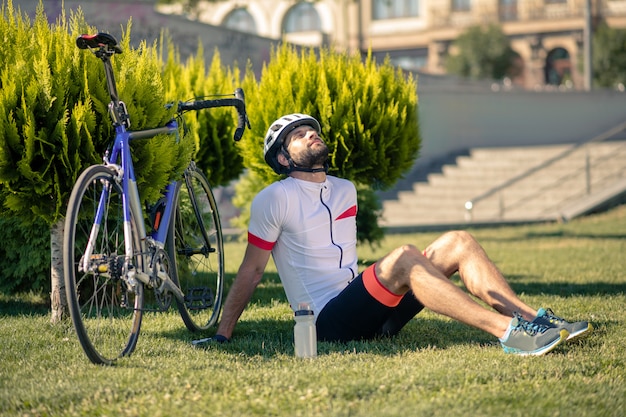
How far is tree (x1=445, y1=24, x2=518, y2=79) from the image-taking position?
47.3m

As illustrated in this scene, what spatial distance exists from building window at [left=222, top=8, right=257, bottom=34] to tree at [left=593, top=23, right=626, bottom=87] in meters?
21.9

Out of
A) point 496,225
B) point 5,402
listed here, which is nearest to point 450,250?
point 5,402

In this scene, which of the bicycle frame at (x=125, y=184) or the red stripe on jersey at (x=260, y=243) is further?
the red stripe on jersey at (x=260, y=243)

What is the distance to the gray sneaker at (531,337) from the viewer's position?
5429 mm

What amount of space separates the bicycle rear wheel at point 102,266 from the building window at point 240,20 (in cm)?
5406

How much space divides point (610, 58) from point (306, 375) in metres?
40.1

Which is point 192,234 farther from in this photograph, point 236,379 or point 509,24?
point 509,24

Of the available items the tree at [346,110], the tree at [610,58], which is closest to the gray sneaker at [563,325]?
the tree at [346,110]

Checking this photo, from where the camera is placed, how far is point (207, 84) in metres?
11.7

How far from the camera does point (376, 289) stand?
573cm

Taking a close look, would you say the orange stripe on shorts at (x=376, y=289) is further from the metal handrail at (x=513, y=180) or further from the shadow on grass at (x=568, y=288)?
the metal handrail at (x=513, y=180)

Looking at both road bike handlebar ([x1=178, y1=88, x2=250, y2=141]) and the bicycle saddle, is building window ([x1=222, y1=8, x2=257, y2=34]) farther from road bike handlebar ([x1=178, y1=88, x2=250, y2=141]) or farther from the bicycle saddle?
the bicycle saddle

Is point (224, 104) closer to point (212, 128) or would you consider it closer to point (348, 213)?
point (348, 213)

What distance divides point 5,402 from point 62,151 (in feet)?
6.34
